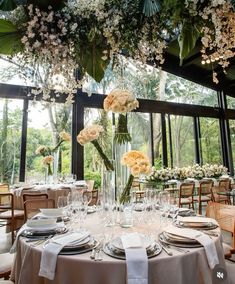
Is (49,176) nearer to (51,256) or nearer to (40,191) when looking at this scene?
(40,191)

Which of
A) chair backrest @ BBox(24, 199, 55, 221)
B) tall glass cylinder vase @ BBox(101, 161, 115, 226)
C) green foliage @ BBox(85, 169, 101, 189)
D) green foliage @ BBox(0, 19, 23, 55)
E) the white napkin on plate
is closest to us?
the white napkin on plate

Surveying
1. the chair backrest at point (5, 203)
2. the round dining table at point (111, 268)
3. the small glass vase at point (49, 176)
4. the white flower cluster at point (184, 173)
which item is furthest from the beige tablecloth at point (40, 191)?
the round dining table at point (111, 268)

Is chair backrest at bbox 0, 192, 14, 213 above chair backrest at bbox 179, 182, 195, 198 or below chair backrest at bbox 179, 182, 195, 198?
below

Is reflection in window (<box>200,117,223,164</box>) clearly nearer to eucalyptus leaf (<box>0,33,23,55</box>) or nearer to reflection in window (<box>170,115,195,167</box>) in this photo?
reflection in window (<box>170,115,195,167</box>)

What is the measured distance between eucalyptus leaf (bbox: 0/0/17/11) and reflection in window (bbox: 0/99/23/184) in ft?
16.8

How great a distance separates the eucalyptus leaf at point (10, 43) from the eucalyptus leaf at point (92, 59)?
41 cm

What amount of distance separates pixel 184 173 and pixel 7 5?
19.0 ft

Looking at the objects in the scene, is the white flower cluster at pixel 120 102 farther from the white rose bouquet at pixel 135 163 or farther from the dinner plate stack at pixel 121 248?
the dinner plate stack at pixel 121 248

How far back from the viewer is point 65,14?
176 centimetres

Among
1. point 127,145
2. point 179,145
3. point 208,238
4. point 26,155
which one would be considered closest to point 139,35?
point 127,145

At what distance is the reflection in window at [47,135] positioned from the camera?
6.43m

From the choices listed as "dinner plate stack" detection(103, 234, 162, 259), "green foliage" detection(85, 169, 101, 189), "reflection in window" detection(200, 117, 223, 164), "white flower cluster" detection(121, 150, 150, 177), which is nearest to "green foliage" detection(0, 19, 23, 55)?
"white flower cluster" detection(121, 150, 150, 177)

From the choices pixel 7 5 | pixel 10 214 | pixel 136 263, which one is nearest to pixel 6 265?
pixel 136 263

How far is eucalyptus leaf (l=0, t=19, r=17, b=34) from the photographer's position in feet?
5.28
